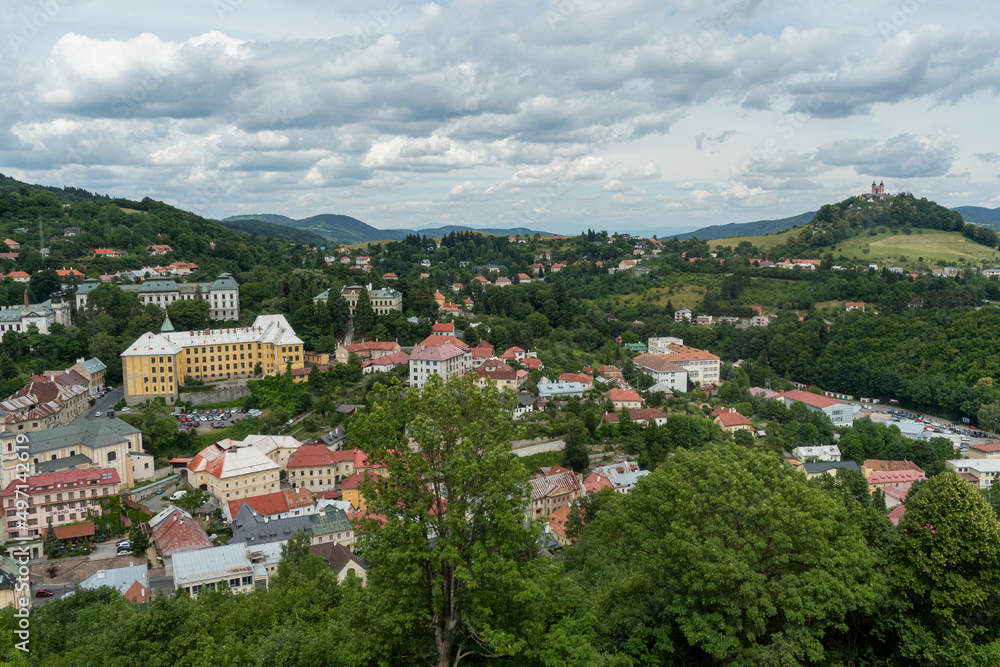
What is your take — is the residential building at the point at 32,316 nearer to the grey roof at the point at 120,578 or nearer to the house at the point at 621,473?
the grey roof at the point at 120,578

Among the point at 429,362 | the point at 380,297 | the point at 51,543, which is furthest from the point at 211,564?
the point at 380,297

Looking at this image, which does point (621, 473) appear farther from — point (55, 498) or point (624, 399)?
point (55, 498)

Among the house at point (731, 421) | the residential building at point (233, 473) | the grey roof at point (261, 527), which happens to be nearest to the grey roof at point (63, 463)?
the residential building at point (233, 473)

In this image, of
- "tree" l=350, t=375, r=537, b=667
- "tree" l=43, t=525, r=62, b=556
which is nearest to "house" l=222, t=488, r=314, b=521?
"tree" l=43, t=525, r=62, b=556

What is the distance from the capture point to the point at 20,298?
53094mm

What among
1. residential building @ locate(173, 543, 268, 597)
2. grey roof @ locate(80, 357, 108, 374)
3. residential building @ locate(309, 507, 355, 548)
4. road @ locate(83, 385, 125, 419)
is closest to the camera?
Answer: residential building @ locate(173, 543, 268, 597)

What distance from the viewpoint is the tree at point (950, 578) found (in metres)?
10.6

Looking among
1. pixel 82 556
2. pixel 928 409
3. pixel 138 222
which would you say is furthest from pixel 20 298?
pixel 928 409

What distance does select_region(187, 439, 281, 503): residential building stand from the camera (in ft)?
110

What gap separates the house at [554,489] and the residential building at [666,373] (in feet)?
74.3

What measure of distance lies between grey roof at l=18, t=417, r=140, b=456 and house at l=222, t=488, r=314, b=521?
7286 millimetres

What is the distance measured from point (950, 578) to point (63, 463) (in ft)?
121

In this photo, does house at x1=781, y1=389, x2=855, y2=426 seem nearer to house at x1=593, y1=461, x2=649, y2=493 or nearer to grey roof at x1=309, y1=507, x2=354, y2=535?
house at x1=593, y1=461, x2=649, y2=493

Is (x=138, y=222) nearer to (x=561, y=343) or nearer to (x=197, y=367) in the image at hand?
(x=197, y=367)
